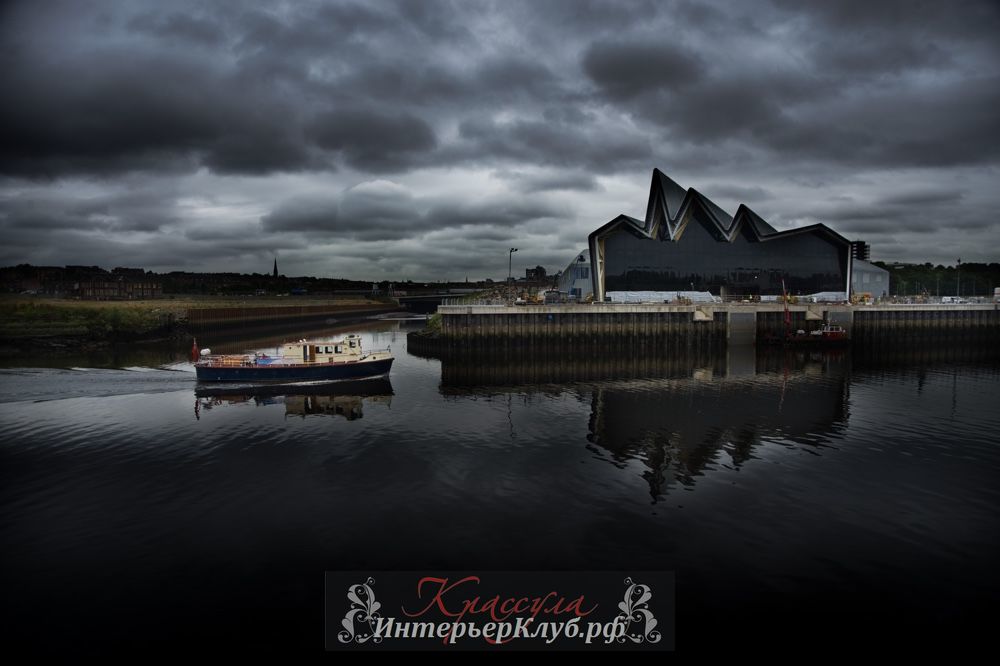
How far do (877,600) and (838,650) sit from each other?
113 inches

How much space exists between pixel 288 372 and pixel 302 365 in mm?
1392

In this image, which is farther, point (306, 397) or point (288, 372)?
point (288, 372)

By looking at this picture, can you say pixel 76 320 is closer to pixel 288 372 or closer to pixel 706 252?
pixel 288 372

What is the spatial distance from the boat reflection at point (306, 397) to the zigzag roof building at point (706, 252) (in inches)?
2159

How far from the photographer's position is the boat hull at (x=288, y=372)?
46.9m

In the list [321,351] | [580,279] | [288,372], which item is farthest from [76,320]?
[580,279]

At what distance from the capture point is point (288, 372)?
4828 centimetres

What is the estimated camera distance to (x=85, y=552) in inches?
680

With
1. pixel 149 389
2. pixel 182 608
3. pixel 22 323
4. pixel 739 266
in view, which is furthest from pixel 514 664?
pixel 22 323

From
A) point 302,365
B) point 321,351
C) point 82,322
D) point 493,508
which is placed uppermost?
point 82,322

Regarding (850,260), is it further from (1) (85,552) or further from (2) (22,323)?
(2) (22,323)

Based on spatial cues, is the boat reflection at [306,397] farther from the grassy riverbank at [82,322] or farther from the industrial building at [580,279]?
the industrial building at [580,279]

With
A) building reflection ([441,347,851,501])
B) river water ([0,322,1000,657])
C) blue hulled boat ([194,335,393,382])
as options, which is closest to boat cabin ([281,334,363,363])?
blue hulled boat ([194,335,393,382])

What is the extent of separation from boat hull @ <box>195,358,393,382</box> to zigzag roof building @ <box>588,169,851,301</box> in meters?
52.9
